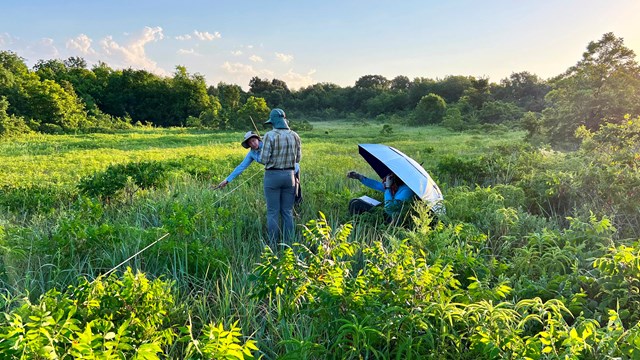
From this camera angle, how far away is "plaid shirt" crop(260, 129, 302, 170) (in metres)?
4.24

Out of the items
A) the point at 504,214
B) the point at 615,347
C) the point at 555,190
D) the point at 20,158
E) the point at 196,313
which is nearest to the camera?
the point at 615,347

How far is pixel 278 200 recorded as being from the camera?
4.44m

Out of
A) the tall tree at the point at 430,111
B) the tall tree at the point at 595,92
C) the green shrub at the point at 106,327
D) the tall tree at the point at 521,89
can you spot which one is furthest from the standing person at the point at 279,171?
the tall tree at the point at 521,89

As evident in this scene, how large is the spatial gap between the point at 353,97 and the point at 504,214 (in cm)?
5459

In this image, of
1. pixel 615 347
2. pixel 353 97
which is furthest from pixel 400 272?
pixel 353 97

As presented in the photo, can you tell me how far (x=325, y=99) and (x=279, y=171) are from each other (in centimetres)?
5506

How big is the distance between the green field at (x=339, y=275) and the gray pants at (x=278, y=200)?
241 mm

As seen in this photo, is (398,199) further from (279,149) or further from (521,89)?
(521,89)

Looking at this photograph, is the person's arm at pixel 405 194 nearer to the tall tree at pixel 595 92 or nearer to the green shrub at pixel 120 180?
the green shrub at pixel 120 180

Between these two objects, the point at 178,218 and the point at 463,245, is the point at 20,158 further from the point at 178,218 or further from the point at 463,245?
the point at 463,245

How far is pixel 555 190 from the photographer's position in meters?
5.11

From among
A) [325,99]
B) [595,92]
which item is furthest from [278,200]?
[325,99]

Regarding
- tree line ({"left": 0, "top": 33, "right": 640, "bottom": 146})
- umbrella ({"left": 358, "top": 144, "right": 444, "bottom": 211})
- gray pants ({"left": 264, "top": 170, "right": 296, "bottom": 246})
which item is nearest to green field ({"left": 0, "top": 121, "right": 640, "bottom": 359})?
gray pants ({"left": 264, "top": 170, "right": 296, "bottom": 246})

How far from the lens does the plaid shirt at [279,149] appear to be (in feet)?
13.9
